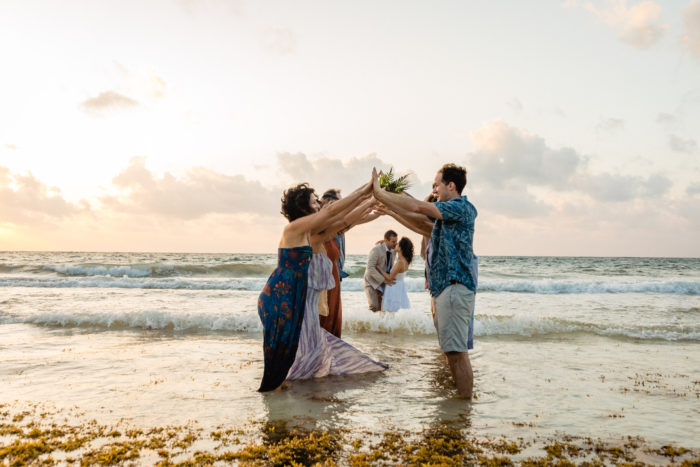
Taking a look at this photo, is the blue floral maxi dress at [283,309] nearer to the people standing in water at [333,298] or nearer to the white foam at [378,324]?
the people standing in water at [333,298]

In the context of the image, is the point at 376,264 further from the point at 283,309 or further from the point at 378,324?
the point at 283,309

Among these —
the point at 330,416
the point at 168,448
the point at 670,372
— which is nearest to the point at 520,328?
the point at 670,372

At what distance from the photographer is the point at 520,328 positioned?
10148 mm

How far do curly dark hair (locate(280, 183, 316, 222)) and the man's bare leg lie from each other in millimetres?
2149

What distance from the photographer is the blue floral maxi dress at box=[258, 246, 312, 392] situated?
5266 mm

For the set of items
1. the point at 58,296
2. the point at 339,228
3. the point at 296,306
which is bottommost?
the point at 58,296

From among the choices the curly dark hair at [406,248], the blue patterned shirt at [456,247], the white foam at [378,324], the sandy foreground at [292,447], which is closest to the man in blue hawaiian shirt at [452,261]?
the blue patterned shirt at [456,247]

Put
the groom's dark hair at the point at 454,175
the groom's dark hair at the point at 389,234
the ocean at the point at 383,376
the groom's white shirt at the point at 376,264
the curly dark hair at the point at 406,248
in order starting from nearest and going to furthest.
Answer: the ocean at the point at 383,376
the groom's dark hair at the point at 454,175
the curly dark hair at the point at 406,248
the groom's white shirt at the point at 376,264
the groom's dark hair at the point at 389,234

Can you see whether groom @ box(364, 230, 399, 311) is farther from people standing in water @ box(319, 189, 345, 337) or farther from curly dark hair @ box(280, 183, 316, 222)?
curly dark hair @ box(280, 183, 316, 222)

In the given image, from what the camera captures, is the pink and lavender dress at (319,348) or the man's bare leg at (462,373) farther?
the pink and lavender dress at (319,348)

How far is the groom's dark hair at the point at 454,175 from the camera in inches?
198

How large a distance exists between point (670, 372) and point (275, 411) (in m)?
5.48

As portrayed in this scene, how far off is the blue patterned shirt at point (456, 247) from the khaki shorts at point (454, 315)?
3.0 inches

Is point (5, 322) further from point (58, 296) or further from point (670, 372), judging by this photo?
point (670, 372)
